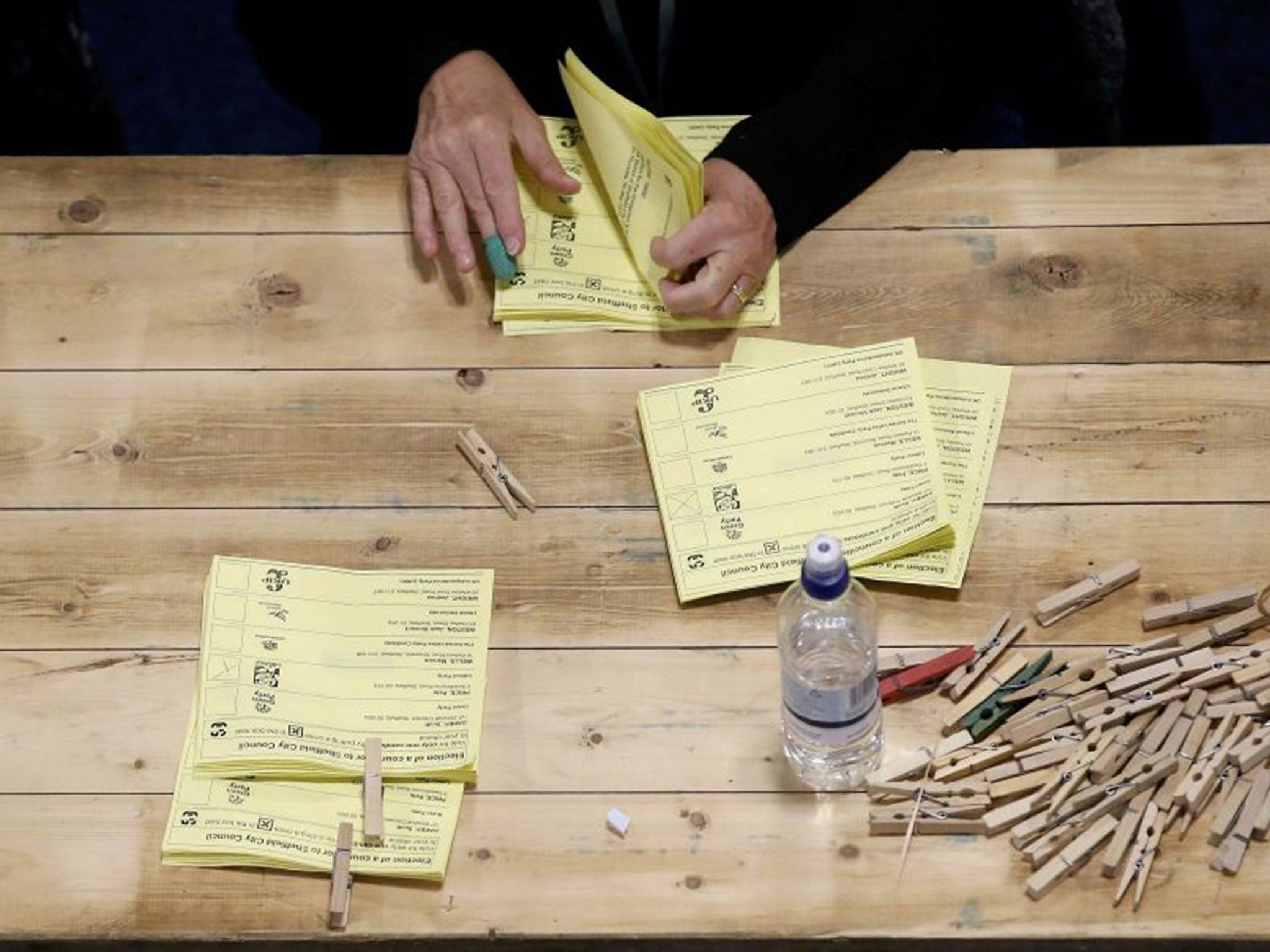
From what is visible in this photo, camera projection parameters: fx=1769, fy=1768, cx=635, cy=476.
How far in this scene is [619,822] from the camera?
141 centimetres

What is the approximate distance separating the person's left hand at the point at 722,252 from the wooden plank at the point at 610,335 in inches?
1.4

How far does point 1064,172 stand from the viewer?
1.78 metres

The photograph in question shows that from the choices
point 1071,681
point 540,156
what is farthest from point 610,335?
point 1071,681

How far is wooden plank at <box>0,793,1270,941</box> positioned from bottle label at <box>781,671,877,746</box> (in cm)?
7

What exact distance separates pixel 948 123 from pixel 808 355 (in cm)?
45

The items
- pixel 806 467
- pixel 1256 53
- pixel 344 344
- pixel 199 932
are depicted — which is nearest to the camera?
pixel 199 932

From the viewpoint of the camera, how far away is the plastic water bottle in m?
1.35

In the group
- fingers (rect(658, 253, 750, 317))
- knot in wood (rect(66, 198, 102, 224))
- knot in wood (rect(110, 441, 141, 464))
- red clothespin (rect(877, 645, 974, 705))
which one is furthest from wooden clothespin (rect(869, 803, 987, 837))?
knot in wood (rect(66, 198, 102, 224))

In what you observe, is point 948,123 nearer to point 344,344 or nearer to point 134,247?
point 344,344

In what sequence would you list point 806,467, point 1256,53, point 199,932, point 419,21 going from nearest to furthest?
point 199,932
point 806,467
point 419,21
point 1256,53

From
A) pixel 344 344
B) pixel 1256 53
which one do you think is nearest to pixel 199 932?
pixel 344 344

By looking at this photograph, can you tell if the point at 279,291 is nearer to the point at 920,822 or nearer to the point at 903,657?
the point at 903,657

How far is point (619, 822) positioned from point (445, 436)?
428 mm

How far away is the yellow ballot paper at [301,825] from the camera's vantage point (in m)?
1.39
